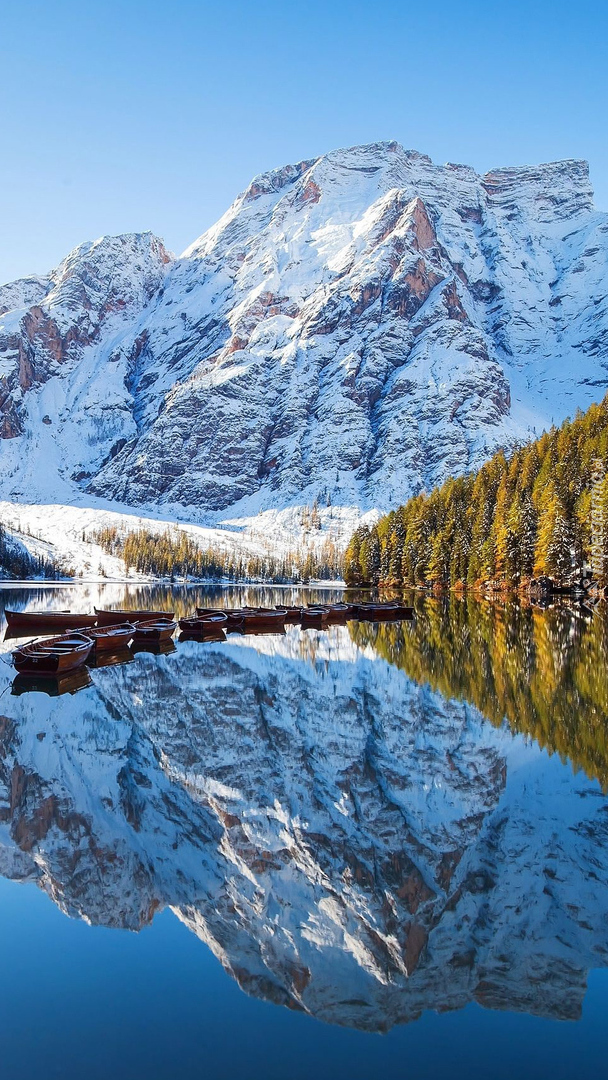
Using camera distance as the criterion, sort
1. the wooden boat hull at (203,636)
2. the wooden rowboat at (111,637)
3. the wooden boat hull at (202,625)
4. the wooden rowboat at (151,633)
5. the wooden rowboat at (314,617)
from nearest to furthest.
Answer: the wooden rowboat at (111,637) < the wooden rowboat at (151,633) < the wooden boat hull at (203,636) < the wooden boat hull at (202,625) < the wooden rowboat at (314,617)

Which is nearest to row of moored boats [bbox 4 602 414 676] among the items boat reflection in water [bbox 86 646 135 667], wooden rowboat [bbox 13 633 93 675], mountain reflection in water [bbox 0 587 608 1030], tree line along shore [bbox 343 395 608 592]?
wooden rowboat [bbox 13 633 93 675]

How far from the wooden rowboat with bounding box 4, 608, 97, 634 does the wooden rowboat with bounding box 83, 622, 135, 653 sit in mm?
9101

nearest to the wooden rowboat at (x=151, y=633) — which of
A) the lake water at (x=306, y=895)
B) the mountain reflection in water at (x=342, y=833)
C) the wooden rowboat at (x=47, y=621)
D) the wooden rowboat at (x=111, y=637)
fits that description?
the wooden rowboat at (x=111, y=637)

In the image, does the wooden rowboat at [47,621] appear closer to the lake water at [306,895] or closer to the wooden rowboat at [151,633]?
the wooden rowboat at [151,633]

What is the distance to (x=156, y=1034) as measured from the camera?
6.77 m

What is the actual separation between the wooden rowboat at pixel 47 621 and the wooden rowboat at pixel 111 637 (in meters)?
9.10

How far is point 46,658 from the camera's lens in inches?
1107

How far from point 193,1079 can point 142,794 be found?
26.4ft

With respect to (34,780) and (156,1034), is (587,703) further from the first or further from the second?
(156,1034)

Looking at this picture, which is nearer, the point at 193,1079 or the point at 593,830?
the point at 193,1079

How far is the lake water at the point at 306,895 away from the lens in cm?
676

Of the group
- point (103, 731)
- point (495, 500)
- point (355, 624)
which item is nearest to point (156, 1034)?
point (103, 731)

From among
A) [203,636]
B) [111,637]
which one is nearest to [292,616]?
[203,636]

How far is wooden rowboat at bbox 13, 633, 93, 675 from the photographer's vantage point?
28.3 m
